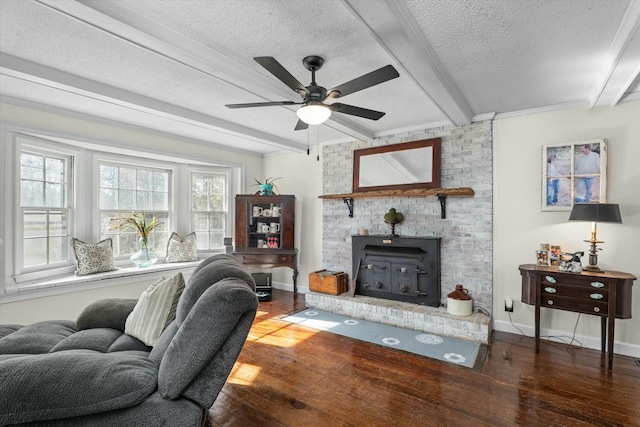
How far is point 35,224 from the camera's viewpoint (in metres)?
3.31

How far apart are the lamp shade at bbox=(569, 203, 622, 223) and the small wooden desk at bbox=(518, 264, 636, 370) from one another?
0.47 meters

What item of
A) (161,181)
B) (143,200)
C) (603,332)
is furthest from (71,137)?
(603,332)

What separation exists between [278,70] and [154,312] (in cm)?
175

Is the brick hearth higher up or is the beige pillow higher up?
the beige pillow

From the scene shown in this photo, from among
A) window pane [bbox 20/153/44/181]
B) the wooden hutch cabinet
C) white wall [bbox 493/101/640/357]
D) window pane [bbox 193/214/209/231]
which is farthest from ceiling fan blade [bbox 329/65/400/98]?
window pane [bbox 193/214/209/231]

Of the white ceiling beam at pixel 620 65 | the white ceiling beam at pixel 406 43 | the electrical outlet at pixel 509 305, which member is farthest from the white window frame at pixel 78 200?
the white ceiling beam at pixel 620 65

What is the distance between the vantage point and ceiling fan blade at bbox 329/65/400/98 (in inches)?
72.0

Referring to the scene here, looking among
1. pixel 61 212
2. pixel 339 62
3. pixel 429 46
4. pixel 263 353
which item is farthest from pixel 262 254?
pixel 429 46

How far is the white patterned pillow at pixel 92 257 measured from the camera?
3598 mm

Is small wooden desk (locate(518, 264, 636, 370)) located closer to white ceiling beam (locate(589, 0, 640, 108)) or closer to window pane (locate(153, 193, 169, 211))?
white ceiling beam (locate(589, 0, 640, 108))

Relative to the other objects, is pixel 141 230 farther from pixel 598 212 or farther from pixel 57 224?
pixel 598 212

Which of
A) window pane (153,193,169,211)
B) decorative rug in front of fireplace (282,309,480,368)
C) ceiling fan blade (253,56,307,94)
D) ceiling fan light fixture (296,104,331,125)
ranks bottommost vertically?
decorative rug in front of fireplace (282,309,480,368)

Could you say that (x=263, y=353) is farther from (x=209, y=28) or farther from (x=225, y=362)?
(x=209, y=28)

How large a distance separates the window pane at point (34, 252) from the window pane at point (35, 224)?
65mm
